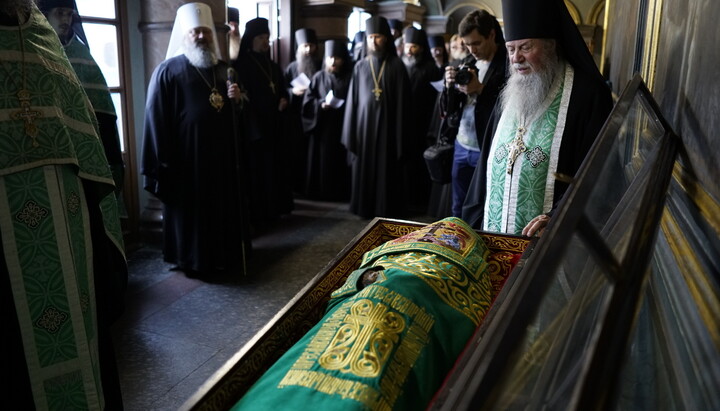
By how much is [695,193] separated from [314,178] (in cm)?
660

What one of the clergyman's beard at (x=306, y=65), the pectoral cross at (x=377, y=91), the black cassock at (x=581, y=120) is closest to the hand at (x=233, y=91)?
the pectoral cross at (x=377, y=91)

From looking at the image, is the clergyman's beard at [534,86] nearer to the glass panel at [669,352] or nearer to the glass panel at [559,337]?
the glass panel at [669,352]

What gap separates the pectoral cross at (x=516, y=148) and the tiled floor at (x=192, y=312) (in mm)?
1618

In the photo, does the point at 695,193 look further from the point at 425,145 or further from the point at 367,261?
the point at 425,145

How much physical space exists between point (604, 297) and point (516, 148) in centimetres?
187

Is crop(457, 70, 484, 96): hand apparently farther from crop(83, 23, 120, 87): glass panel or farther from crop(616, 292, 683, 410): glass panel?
crop(83, 23, 120, 87): glass panel

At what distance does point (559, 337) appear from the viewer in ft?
2.95

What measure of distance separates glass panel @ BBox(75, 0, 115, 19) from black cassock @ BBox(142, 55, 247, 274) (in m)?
0.84

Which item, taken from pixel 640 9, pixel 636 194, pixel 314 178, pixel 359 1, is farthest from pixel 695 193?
pixel 359 1

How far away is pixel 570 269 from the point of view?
0.91m

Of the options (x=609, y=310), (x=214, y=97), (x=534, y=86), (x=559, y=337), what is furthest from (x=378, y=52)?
(x=609, y=310)

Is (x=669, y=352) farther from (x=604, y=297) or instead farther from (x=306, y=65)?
(x=306, y=65)

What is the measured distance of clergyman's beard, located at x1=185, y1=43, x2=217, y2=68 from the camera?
4.55 m

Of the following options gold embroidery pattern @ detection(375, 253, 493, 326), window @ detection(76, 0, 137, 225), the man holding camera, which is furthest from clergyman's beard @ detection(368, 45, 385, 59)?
gold embroidery pattern @ detection(375, 253, 493, 326)
